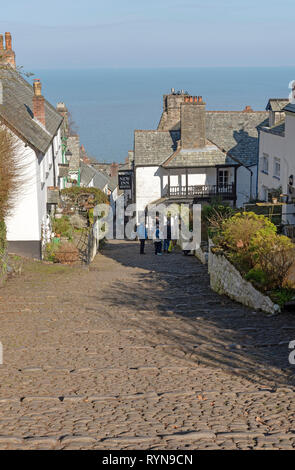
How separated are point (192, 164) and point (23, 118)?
16.7m

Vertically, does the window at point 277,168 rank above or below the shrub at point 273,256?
above

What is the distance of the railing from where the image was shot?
133 feet

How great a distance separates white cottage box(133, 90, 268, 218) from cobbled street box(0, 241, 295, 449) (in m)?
23.8

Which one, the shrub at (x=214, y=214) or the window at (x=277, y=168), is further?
the window at (x=277, y=168)

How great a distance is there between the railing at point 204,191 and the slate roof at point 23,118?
449 inches

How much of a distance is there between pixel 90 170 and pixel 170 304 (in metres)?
39.1

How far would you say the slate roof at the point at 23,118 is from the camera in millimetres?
22719

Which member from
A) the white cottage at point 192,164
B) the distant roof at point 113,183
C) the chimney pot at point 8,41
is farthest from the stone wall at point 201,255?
the distant roof at point 113,183

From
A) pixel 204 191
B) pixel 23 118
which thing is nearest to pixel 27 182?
pixel 23 118

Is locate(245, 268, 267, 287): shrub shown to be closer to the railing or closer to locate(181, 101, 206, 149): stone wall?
the railing

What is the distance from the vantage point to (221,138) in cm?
4209

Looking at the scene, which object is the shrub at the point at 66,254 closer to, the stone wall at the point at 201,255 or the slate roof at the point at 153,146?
the stone wall at the point at 201,255

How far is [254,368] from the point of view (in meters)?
9.57

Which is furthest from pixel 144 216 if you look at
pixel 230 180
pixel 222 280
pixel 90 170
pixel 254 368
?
pixel 254 368
